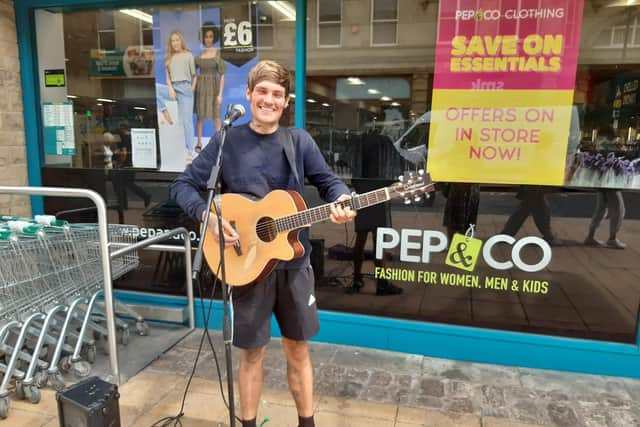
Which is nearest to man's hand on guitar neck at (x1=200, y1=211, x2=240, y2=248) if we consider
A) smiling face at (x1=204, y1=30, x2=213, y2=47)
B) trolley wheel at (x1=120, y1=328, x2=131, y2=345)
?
trolley wheel at (x1=120, y1=328, x2=131, y2=345)

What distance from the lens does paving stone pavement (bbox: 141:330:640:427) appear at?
9.16 feet

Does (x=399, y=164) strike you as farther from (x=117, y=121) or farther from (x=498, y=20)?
(x=117, y=121)

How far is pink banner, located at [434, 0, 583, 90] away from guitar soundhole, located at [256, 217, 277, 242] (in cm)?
177

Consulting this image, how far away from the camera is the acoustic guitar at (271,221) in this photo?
7.00 ft

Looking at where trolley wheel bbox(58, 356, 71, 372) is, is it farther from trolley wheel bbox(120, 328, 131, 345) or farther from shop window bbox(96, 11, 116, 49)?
shop window bbox(96, 11, 116, 49)

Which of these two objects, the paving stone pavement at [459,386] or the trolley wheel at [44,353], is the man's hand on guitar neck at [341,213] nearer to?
the paving stone pavement at [459,386]

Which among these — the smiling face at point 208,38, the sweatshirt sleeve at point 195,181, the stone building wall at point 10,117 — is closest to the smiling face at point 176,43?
the smiling face at point 208,38

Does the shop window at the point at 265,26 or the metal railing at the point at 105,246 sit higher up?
the shop window at the point at 265,26

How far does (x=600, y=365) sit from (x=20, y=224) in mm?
4011

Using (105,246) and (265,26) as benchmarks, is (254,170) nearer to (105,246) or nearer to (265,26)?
(105,246)

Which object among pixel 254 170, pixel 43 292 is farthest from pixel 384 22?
pixel 43 292

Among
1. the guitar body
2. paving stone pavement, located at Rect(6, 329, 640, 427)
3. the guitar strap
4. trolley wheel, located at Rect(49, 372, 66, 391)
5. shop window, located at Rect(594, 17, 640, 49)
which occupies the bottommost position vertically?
paving stone pavement, located at Rect(6, 329, 640, 427)

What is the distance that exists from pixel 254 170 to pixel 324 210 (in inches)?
15.4

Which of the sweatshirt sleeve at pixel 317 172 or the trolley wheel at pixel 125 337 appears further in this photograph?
the trolley wheel at pixel 125 337
